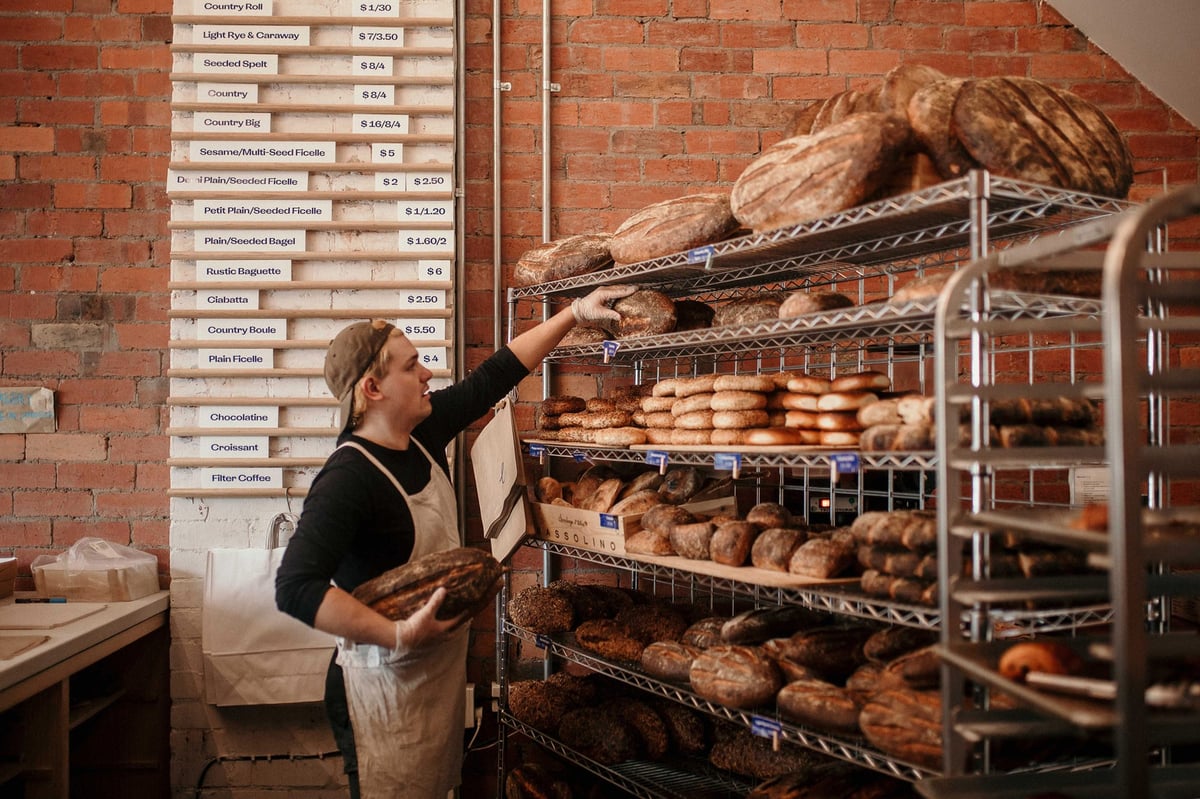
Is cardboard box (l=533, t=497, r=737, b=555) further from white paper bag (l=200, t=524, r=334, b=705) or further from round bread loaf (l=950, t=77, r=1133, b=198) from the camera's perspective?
round bread loaf (l=950, t=77, r=1133, b=198)

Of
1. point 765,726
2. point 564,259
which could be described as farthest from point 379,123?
point 765,726

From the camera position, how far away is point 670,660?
9.10ft

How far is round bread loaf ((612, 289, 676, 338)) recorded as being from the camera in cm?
300

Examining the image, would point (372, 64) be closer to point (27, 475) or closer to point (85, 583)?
point (27, 475)

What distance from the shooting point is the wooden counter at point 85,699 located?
2744mm

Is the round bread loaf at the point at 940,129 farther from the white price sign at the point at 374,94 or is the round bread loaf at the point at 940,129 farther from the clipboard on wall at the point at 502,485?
the white price sign at the point at 374,94

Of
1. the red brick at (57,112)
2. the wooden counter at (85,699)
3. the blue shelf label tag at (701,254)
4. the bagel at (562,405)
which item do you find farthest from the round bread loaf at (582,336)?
the red brick at (57,112)

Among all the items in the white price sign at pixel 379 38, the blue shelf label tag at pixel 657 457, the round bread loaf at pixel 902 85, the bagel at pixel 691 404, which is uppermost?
the white price sign at pixel 379 38

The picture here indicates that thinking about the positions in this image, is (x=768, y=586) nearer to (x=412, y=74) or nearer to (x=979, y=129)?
(x=979, y=129)

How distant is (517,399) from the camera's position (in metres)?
3.75

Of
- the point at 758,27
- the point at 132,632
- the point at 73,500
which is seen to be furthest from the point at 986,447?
the point at 73,500

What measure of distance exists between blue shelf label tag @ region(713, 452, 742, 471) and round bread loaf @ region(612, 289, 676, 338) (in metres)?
0.60

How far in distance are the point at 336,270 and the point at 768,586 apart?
223 cm

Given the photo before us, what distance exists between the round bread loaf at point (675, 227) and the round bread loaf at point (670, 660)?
50.2 inches
